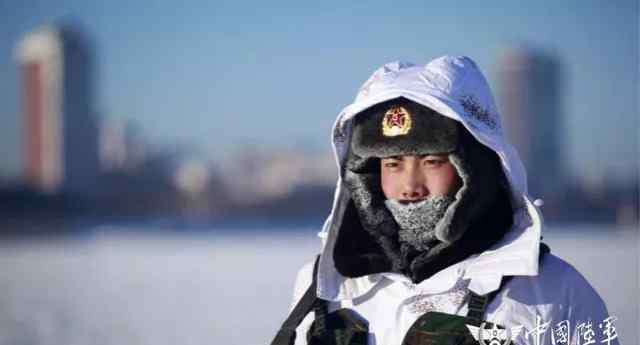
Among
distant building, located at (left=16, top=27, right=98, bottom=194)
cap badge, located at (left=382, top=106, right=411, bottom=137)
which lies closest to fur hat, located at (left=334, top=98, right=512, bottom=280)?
cap badge, located at (left=382, top=106, right=411, bottom=137)

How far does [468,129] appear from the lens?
1.68 metres

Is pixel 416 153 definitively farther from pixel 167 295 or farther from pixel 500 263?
pixel 167 295

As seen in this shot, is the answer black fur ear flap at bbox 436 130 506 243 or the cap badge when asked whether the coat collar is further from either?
the cap badge

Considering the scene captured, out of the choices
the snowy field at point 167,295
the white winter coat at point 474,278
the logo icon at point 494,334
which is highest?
the white winter coat at point 474,278

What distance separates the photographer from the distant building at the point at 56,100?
6900cm

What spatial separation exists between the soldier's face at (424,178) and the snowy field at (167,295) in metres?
3.40

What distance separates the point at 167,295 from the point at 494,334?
7.16 metres

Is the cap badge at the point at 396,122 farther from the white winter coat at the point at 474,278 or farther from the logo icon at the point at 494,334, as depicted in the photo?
the logo icon at the point at 494,334

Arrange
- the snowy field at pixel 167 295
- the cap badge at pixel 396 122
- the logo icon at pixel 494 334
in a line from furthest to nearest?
the snowy field at pixel 167 295
the cap badge at pixel 396 122
the logo icon at pixel 494 334

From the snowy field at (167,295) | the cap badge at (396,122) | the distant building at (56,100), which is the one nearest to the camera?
the cap badge at (396,122)

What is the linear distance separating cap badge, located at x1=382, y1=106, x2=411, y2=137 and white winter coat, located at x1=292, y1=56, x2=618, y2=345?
4 cm

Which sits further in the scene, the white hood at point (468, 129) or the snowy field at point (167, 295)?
the snowy field at point (167, 295)

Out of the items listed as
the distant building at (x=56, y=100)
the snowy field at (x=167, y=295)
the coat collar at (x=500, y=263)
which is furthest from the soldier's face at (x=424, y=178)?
Result: the distant building at (x=56, y=100)

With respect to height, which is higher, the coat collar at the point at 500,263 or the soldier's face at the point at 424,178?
the soldier's face at the point at 424,178
